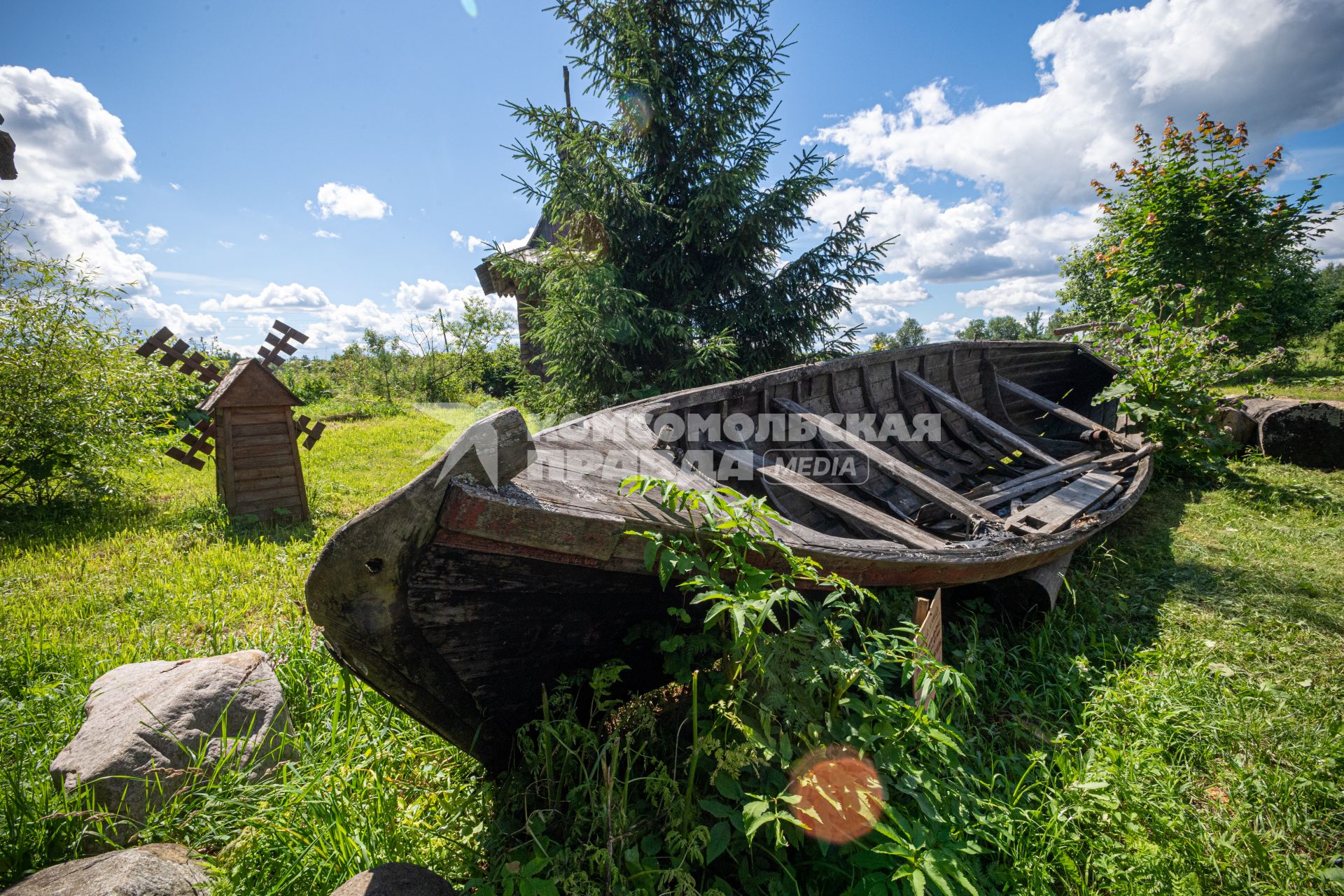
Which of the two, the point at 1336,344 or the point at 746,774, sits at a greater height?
the point at 1336,344

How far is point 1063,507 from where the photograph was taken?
352cm

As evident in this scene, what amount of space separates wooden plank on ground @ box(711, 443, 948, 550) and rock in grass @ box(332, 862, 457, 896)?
2.10 metres

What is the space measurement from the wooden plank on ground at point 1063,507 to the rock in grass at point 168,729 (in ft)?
12.1

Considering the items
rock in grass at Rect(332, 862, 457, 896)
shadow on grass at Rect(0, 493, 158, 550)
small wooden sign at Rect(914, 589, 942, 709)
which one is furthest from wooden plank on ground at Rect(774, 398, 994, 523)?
shadow on grass at Rect(0, 493, 158, 550)

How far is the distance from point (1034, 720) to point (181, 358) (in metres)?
9.70

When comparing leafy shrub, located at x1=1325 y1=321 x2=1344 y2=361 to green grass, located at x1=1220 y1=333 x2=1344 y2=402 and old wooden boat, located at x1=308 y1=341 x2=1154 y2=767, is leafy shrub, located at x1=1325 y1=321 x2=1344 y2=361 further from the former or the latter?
old wooden boat, located at x1=308 y1=341 x2=1154 y2=767

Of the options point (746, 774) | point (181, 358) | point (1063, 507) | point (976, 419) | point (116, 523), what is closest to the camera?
point (746, 774)

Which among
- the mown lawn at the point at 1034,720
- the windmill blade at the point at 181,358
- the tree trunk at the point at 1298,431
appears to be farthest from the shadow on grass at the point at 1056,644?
the windmill blade at the point at 181,358

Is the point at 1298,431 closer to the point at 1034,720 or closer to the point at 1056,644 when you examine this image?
the point at 1056,644

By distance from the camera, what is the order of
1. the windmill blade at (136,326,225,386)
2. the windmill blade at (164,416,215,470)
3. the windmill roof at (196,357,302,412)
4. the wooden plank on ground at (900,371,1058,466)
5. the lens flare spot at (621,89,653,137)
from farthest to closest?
1. the lens flare spot at (621,89,653,137)
2. the windmill blade at (136,326,225,386)
3. the windmill blade at (164,416,215,470)
4. the windmill roof at (196,357,302,412)
5. the wooden plank on ground at (900,371,1058,466)

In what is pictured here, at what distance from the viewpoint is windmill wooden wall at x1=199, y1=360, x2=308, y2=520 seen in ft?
17.9

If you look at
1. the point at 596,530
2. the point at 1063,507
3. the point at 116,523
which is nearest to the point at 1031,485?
the point at 1063,507

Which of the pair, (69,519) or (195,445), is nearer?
(69,519)

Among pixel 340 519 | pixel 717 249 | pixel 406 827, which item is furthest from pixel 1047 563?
pixel 340 519
